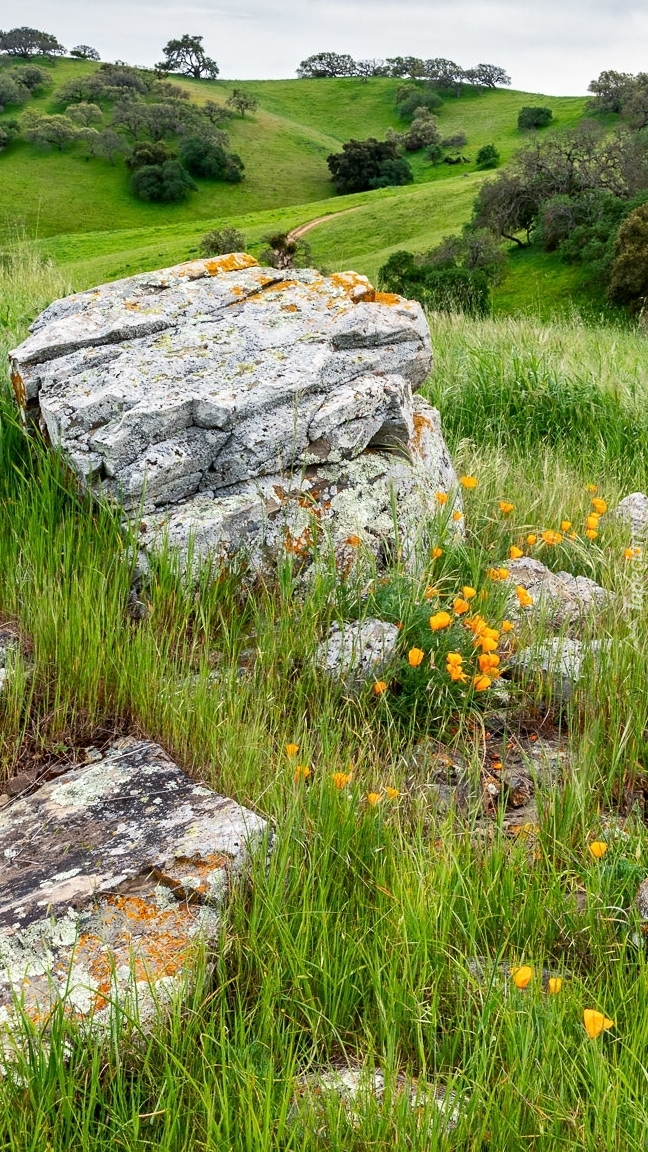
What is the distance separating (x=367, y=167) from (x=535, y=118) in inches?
863

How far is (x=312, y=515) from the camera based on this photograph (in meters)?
4.12

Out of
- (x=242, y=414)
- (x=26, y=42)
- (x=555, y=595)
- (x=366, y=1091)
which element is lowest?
(x=366, y=1091)

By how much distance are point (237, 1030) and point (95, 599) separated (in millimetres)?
2090

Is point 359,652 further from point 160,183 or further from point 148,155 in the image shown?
point 148,155

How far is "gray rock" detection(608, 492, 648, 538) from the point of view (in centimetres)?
493

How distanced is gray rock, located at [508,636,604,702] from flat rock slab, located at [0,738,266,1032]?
159 centimetres

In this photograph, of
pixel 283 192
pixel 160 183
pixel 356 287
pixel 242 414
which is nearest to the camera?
pixel 242 414

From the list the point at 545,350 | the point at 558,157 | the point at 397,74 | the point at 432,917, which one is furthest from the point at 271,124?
the point at 432,917

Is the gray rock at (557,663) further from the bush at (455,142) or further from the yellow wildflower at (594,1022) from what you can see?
the bush at (455,142)

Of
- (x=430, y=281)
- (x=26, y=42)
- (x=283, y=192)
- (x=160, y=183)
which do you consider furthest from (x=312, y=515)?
(x=26, y=42)

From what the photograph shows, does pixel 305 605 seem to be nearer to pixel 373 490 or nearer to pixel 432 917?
pixel 373 490

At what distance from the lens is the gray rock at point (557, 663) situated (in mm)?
3492

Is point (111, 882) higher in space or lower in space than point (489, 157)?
lower

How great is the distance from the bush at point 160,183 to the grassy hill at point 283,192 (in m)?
1.36
